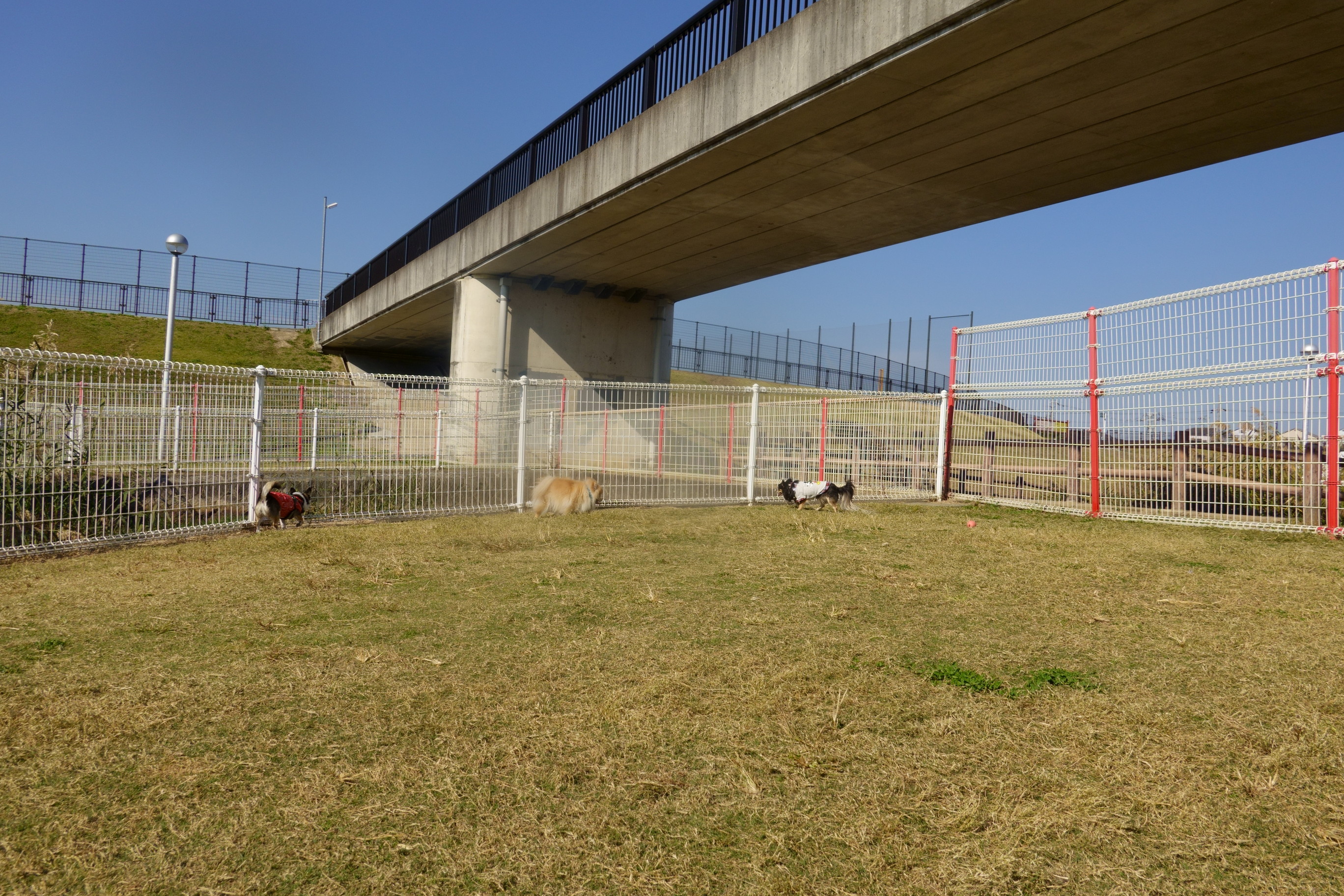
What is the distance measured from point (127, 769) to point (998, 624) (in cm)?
363

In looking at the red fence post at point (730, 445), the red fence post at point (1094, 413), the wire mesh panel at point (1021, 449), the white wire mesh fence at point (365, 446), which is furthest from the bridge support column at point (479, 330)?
the red fence post at point (1094, 413)

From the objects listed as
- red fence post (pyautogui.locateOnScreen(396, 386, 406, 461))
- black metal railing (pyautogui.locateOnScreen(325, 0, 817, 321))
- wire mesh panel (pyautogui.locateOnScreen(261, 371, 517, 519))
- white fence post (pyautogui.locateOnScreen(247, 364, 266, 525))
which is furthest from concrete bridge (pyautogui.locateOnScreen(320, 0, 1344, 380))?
white fence post (pyautogui.locateOnScreen(247, 364, 266, 525))

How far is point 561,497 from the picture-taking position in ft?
29.1

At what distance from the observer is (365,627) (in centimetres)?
393

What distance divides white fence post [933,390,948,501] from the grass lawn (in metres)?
5.70

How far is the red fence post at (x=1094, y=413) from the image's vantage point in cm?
873

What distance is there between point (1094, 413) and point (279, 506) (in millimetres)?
8299

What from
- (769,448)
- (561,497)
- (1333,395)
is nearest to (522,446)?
(561,497)

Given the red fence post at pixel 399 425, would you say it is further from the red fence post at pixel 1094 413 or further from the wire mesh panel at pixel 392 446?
the red fence post at pixel 1094 413

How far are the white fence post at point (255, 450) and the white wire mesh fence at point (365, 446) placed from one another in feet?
0.05

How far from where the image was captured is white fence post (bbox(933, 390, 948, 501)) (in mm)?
10766

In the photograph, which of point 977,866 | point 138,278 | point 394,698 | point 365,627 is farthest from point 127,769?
point 138,278

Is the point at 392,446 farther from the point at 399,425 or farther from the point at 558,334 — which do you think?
the point at 558,334

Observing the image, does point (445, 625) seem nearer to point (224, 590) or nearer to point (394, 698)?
point (394, 698)
